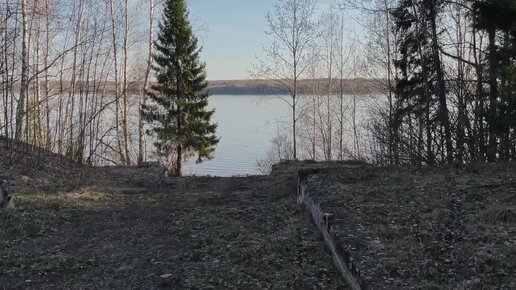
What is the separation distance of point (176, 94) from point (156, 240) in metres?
17.8

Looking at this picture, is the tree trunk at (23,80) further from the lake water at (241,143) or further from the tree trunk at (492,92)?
the lake water at (241,143)

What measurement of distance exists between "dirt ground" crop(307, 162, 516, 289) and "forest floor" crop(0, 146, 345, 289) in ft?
1.55

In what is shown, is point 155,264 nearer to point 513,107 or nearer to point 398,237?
point 398,237

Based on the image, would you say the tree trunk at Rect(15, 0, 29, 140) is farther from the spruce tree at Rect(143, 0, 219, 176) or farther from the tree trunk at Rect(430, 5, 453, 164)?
the tree trunk at Rect(430, 5, 453, 164)

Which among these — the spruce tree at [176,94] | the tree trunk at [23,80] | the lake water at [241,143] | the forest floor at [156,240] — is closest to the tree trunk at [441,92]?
the forest floor at [156,240]

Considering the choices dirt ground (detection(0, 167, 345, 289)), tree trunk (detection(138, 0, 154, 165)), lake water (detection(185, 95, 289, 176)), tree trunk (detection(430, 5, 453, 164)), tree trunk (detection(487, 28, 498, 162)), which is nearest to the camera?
dirt ground (detection(0, 167, 345, 289))

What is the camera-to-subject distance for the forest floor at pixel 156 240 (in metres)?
4.41

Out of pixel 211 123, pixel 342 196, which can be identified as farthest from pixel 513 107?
pixel 211 123

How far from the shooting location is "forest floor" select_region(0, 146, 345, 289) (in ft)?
14.5

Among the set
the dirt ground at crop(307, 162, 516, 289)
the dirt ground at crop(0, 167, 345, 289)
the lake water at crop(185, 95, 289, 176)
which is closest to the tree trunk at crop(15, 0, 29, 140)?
the dirt ground at crop(0, 167, 345, 289)

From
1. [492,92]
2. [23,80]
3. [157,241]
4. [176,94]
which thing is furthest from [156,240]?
[176,94]

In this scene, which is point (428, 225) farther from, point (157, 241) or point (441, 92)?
point (441, 92)

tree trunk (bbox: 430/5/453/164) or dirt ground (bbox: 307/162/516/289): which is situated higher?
tree trunk (bbox: 430/5/453/164)

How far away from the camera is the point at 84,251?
533 centimetres
